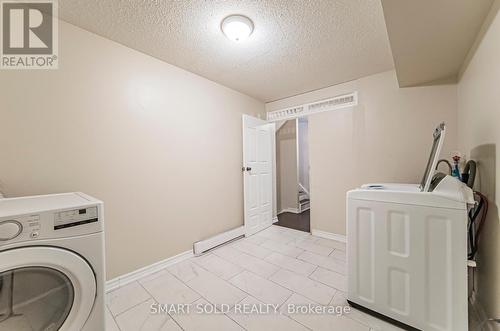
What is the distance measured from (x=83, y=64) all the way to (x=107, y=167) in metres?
0.86

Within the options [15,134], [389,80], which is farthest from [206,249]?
[389,80]

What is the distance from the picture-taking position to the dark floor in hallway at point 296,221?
321 centimetres

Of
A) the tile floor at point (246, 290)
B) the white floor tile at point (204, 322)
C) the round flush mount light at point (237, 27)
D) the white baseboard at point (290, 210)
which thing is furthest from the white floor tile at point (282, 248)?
the round flush mount light at point (237, 27)

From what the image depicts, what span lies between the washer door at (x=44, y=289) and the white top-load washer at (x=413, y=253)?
1615 mm

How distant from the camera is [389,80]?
88.7 inches

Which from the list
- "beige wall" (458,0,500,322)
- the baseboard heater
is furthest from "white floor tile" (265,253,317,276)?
"beige wall" (458,0,500,322)

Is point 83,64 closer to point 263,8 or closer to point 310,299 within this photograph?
point 263,8

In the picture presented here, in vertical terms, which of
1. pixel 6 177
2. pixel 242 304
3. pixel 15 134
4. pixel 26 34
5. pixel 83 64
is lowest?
pixel 242 304

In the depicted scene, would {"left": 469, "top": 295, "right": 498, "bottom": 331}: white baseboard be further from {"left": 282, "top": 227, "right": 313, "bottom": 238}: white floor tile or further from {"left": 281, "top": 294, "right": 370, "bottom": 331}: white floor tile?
{"left": 282, "top": 227, "right": 313, "bottom": 238}: white floor tile

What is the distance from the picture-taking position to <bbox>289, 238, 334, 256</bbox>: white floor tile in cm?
231

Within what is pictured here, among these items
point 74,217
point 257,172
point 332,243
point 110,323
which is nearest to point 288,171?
point 257,172

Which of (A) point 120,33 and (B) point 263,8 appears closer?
(B) point 263,8

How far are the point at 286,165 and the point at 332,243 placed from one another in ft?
6.24

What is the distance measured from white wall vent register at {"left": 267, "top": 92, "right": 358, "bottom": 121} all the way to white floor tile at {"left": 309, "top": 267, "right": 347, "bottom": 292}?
6.80ft
